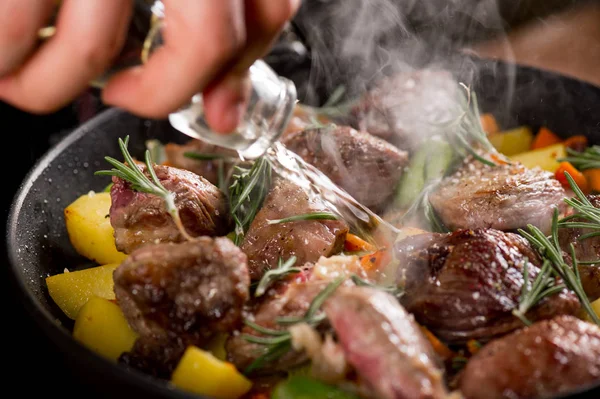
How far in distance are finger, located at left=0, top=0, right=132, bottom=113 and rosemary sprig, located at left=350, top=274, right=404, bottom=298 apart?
0.99 m

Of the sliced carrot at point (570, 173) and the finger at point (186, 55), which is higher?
the finger at point (186, 55)

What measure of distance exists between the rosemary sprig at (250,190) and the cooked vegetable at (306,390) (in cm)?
84

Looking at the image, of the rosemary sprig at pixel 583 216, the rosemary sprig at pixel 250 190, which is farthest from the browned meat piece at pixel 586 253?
the rosemary sprig at pixel 250 190

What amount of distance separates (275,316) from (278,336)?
0.09 meters

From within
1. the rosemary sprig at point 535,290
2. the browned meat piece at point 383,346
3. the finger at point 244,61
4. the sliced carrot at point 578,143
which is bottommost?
the sliced carrot at point 578,143

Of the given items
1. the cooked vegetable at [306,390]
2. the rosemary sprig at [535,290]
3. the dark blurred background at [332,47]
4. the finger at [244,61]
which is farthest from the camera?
the dark blurred background at [332,47]

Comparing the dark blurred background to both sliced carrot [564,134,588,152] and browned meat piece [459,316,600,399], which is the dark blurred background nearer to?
sliced carrot [564,134,588,152]

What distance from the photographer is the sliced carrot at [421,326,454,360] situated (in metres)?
1.86

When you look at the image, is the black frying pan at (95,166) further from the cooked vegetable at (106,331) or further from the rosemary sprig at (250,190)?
the rosemary sprig at (250,190)

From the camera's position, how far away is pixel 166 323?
72.7 inches

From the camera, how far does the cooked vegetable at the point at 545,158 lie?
2959mm

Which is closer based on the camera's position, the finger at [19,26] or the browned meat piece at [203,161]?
the finger at [19,26]

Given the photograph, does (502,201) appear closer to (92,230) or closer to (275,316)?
(275,316)

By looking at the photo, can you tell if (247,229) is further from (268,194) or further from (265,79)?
(265,79)
